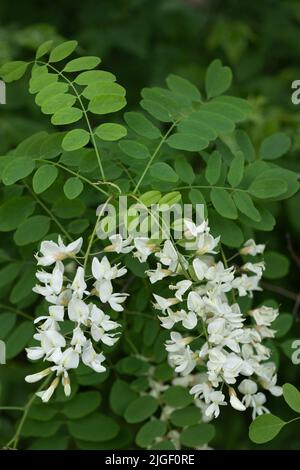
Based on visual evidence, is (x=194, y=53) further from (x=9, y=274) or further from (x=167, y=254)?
(x=167, y=254)

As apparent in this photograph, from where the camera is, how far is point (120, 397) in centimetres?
182

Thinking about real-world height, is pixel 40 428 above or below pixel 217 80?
below

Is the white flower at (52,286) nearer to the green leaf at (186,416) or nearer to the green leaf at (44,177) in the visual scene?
the green leaf at (44,177)

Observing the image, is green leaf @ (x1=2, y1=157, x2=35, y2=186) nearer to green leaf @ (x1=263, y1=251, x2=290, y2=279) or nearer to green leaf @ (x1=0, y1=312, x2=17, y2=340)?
green leaf @ (x1=0, y1=312, x2=17, y2=340)

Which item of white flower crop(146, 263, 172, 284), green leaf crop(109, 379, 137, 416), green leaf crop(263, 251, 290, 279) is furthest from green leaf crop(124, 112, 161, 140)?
green leaf crop(109, 379, 137, 416)

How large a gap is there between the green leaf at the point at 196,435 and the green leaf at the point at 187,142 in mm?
608

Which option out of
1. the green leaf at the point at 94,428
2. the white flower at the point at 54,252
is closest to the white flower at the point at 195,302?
the white flower at the point at 54,252

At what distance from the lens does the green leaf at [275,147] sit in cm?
193

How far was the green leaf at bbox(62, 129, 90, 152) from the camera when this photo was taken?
154cm

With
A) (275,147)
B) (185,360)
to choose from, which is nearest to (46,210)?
(185,360)

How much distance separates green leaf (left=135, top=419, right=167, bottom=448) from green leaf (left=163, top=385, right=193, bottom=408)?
48mm

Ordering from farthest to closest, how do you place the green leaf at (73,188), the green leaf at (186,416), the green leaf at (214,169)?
the green leaf at (186,416) < the green leaf at (214,169) < the green leaf at (73,188)

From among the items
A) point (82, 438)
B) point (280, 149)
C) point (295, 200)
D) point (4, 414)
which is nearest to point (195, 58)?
point (295, 200)

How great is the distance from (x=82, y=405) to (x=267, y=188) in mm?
635
